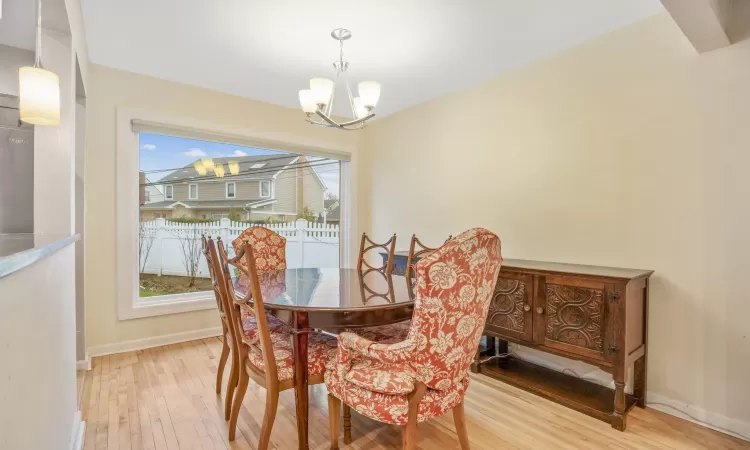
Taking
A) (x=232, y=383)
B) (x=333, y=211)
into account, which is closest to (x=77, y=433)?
(x=232, y=383)

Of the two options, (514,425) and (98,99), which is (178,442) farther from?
(98,99)

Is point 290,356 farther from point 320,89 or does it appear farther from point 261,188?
point 261,188

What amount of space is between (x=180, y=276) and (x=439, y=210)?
2.73 metres

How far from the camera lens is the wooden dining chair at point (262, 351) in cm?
166

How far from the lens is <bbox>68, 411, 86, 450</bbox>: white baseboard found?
Result: 68.8 inches

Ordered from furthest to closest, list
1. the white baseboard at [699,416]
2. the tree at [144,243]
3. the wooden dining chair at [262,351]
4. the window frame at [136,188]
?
the tree at [144,243] < the window frame at [136,188] < the white baseboard at [699,416] < the wooden dining chair at [262,351]

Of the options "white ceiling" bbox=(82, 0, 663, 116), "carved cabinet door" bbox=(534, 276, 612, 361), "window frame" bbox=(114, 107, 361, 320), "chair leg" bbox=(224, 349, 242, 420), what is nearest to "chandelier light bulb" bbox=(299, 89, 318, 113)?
"white ceiling" bbox=(82, 0, 663, 116)

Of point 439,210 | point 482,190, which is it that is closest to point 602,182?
point 482,190

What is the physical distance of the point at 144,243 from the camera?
3.51 metres

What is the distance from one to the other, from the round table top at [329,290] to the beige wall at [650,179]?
1.39 m

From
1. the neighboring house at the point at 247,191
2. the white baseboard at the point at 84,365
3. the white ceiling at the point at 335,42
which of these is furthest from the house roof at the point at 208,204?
the white baseboard at the point at 84,365

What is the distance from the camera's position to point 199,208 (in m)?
3.78

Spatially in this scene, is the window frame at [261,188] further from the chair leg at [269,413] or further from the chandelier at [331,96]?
the chair leg at [269,413]

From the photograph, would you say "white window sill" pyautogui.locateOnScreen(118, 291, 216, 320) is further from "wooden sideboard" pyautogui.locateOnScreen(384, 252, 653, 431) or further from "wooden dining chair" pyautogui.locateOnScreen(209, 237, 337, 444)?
"wooden sideboard" pyautogui.locateOnScreen(384, 252, 653, 431)
